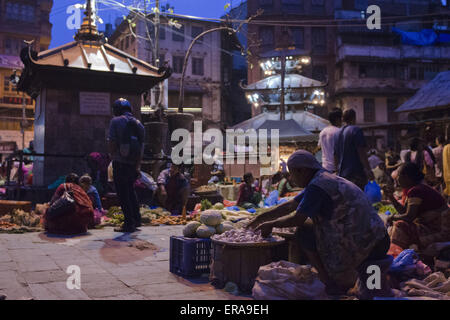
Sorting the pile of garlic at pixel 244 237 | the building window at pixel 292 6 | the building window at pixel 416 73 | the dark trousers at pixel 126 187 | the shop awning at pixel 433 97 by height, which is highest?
the building window at pixel 292 6

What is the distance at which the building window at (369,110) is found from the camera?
39.3 meters

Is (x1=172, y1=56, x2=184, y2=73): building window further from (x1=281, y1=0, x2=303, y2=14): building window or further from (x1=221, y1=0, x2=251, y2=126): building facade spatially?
(x1=281, y1=0, x2=303, y2=14): building window

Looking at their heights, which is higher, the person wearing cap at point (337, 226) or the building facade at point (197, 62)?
the building facade at point (197, 62)

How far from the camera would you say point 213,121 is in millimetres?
41750

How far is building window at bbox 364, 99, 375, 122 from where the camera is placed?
129 ft

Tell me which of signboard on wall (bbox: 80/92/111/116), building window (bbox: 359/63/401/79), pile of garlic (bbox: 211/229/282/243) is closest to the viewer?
pile of garlic (bbox: 211/229/282/243)

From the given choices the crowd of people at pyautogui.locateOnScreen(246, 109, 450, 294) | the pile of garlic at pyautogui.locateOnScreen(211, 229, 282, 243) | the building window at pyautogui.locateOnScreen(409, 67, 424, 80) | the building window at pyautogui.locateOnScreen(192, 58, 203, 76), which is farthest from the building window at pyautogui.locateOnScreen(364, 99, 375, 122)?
the pile of garlic at pyautogui.locateOnScreen(211, 229, 282, 243)

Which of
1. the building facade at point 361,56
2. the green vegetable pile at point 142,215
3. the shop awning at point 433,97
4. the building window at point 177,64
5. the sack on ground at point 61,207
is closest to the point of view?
the sack on ground at point 61,207

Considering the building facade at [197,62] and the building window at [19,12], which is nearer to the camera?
the building facade at [197,62]

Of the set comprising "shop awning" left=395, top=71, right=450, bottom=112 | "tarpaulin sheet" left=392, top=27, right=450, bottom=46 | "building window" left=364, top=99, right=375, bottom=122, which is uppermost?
"tarpaulin sheet" left=392, top=27, right=450, bottom=46

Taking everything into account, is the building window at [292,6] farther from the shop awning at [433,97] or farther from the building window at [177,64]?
the shop awning at [433,97]

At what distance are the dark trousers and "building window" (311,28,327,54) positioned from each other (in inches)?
1434

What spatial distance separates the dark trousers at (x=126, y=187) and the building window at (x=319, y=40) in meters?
36.4

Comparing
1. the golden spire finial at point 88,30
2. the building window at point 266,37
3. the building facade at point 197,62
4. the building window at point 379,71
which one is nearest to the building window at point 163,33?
the building facade at point 197,62
